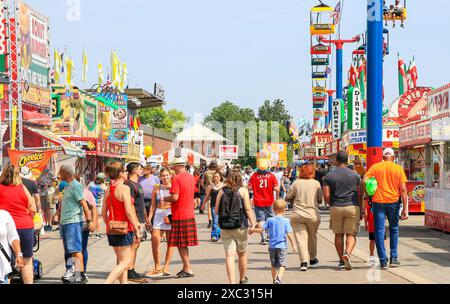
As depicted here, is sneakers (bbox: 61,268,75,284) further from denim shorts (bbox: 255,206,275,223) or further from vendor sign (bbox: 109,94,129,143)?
vendor sign (bbox: 109,94,129,143)

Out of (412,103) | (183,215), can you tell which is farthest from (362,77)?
(183,215)

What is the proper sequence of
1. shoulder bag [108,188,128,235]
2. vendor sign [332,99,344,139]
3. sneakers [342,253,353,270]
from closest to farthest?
shoulder bag [108,188,128,235] < sneakers [342,253,353,270] < vendor sign [332,99,344,139]

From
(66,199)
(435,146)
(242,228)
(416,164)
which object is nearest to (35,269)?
(66,199)

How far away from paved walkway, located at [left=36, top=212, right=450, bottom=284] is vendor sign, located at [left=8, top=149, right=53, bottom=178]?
8.15 feet

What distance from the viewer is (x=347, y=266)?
12367 millimetres

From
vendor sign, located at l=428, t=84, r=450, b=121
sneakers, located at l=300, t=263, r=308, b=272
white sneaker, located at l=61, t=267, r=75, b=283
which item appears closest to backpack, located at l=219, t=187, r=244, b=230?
sneakers, located at l=300, t=263, r=308, b=272

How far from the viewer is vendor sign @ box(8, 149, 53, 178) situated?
20.7 metres

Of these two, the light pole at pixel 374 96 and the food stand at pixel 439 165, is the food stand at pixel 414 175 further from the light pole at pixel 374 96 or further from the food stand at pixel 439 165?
the light pole at pixel 374 96

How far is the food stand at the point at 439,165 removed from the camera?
1741cm

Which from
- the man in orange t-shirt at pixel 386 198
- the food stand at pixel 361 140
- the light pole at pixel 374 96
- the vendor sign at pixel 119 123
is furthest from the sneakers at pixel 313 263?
the vendor sign at pixel 119 123

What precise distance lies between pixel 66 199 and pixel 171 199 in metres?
1.49

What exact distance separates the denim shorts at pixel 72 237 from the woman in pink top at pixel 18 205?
1.33m

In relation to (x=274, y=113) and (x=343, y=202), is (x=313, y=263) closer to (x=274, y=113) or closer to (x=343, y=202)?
(x=343, y=202)

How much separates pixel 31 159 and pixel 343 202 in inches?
432
